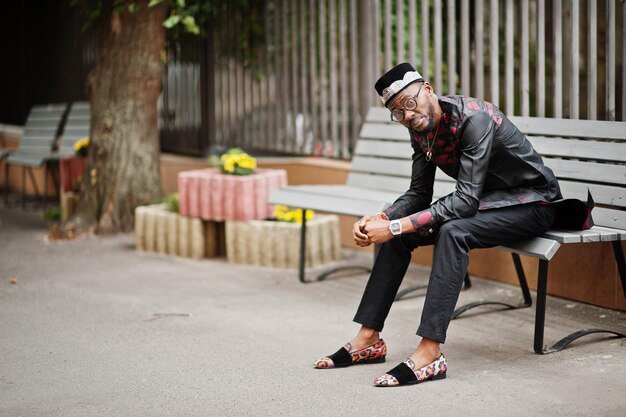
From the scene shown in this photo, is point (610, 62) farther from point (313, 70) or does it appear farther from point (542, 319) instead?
point (313, 70)

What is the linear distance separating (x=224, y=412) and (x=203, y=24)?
716cm

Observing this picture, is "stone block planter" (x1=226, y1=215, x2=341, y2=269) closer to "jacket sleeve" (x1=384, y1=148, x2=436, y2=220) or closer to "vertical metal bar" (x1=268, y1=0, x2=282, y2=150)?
"vertical metal bar" (x1=268, y1=0, x2=282, y2=150)

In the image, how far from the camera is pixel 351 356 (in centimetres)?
489

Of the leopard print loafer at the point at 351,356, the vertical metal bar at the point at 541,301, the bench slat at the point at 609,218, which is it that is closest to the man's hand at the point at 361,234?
the leopard print loafer at the point at 351,356

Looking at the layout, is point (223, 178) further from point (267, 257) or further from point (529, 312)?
point (529, 312)

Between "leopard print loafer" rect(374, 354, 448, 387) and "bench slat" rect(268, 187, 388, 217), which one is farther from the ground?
"bench slat" rect(268, 187, 388, 217)

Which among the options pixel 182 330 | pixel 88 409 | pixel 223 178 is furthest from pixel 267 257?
pixel 88 409

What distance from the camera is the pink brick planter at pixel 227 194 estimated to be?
7.84 meters

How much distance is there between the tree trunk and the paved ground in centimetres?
169

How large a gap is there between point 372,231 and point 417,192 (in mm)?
590

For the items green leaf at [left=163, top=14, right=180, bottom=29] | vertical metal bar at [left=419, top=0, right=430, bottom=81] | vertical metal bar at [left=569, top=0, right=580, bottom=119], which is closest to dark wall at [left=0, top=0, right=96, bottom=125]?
green leaf at [left=163, top=14, right=180, bottom=29]

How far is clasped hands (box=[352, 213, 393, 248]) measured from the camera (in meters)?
4.76

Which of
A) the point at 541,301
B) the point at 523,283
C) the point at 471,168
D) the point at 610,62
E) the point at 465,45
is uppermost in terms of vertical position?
the point at 465,45

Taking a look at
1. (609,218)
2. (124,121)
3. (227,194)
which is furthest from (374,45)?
(609,218)
